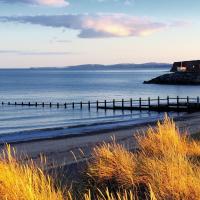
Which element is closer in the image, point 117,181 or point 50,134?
point 117,181

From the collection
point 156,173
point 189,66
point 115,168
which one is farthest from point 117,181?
point 189,66

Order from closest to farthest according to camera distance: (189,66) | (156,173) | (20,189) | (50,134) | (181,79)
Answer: (20,189) < (156,173) < (50,134) < (181,79) < (189,66)

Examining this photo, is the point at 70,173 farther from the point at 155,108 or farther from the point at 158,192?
the point at 155,108

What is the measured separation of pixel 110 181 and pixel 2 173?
7.10 ft

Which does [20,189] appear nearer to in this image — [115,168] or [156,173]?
[156,173]

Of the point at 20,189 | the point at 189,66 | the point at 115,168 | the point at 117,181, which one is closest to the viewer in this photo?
the point at 20,189

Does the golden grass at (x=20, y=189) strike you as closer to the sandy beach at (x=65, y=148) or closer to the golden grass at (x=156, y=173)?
the golden grass at (x=156, y=173)

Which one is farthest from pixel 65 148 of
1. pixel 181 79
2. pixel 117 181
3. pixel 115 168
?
pixel 181 79

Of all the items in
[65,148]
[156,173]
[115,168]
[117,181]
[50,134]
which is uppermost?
[156,173]

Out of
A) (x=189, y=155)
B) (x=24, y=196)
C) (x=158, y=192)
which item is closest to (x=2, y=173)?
(x=24, y=196)

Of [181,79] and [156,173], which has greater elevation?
[156,173]

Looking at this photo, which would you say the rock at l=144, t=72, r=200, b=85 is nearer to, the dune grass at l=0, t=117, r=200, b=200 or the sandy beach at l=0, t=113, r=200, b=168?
the sandy beach at l=0, t=113, r=200, b=168

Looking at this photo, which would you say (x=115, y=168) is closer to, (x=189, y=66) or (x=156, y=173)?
(x=156, y=173)

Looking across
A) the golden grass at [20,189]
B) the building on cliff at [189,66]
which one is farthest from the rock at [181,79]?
the golden grass at [20,189]
